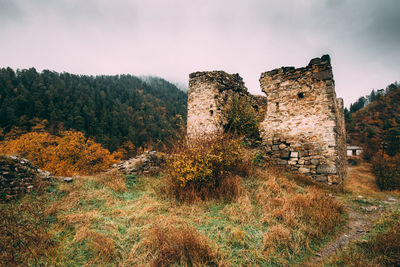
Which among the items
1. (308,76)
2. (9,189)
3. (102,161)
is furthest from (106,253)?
(102,161)

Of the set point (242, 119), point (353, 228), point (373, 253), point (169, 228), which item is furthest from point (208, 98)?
point (373, 253)

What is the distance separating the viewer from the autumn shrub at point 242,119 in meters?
7.76

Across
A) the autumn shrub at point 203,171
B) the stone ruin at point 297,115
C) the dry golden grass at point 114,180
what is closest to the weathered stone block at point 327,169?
the stone ruin at point 297,115

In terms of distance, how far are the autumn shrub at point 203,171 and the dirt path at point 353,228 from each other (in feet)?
6.22

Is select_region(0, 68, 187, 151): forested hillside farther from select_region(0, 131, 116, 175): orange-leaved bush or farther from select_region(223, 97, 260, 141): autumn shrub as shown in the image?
select_region(223, 97, 260, 141): autumn shrub

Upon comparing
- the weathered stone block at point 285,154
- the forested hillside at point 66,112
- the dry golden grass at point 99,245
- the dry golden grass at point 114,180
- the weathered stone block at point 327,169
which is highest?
the forested hillside at point 66,112

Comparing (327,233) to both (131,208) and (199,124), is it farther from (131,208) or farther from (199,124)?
(199,124)

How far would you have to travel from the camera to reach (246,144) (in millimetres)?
7379

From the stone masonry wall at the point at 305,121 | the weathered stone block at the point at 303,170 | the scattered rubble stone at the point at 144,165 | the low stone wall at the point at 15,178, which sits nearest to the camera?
the low stone wall at the point at 15,178

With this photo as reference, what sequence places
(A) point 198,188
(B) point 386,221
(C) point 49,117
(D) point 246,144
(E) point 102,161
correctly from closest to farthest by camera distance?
(B) point 386,221
(A) point 198,188
(D) point 246,144
(E) point 102,161
(C) point 49,117

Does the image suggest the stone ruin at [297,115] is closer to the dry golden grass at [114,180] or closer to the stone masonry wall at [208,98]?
the stone masonry wall at [208,98]

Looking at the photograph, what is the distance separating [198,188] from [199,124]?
13.3 ft

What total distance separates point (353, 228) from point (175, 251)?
3.56 meters

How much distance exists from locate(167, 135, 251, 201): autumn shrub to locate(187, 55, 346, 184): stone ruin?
80cm
